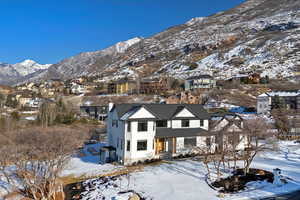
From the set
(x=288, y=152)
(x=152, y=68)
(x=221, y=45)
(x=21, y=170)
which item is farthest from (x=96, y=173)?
(x=221, y=45)

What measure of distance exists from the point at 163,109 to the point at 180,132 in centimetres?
387

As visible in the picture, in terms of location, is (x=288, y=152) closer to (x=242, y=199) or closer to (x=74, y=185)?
(x=242, y=199)

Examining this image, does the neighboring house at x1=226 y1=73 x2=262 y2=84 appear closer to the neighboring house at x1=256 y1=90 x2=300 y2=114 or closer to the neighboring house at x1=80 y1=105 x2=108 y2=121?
the neighboring house at x1=256 y1=90 x2=300 y2=114

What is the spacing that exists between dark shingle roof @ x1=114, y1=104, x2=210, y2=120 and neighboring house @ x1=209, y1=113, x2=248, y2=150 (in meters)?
1.77

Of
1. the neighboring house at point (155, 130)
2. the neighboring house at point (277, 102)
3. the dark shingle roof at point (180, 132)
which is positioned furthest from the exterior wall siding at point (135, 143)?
the neighboring house at point (277, 102)

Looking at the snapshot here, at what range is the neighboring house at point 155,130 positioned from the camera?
1194 inches

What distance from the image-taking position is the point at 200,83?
103562mm

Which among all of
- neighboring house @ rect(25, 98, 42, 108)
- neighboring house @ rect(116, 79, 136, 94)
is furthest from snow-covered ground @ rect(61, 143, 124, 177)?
neighboring house @ rect(116, 79, 136, 94)

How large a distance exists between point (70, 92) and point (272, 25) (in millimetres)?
149050

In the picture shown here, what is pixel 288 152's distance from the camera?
32.9 meters

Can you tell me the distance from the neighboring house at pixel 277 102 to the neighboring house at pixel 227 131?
34.1 meters

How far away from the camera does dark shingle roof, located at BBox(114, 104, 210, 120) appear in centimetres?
3253

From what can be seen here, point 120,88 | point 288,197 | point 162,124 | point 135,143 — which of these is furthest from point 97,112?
point 288,197

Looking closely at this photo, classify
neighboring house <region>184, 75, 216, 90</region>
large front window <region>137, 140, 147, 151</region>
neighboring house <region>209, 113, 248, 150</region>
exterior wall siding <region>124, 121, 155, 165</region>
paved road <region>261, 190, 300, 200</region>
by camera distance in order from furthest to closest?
neighboring house <region>184, 75, 216, 90</region> < large front window <region>137, 140, 147, 151</region> < exterior wall siding <region>124, 121, 155, 165</region> < neighboring house <region>209, 113, 248, 150</region> < paved road <region>261, 190, 300, 200</region>
